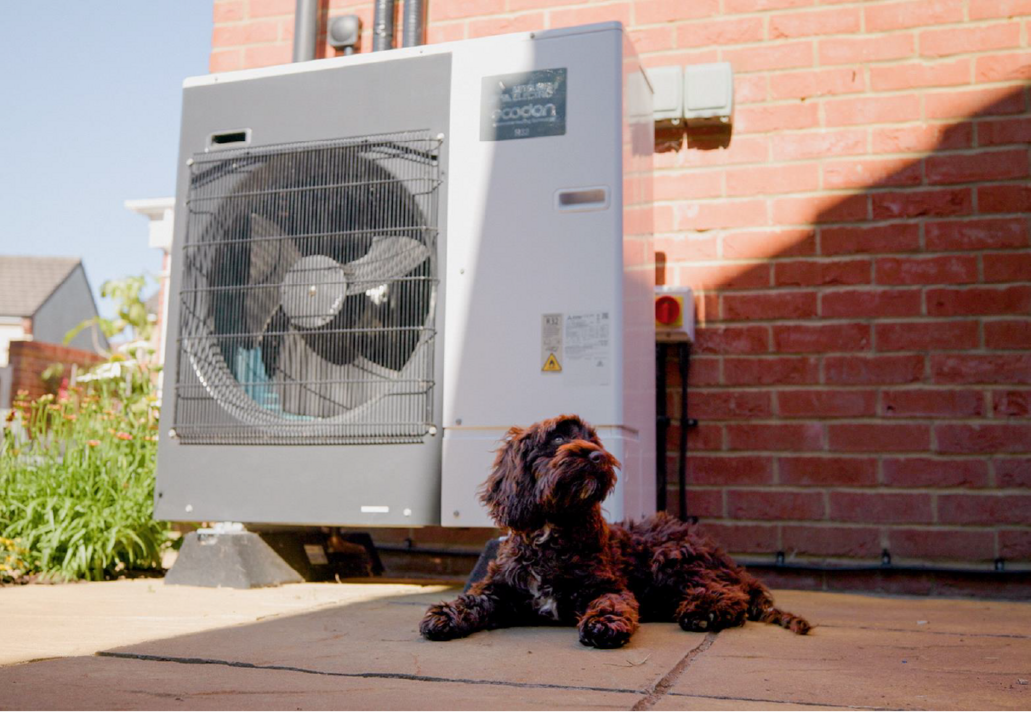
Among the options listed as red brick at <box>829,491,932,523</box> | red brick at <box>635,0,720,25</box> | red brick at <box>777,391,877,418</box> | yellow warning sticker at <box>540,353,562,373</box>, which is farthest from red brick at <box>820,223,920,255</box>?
yellow warning sticker at <box>540,353,562,373</box>

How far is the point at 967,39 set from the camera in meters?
2.91

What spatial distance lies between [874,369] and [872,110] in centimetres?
85

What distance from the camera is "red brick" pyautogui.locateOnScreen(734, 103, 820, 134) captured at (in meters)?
3.02

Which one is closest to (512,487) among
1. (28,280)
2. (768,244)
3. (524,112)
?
(524,112)

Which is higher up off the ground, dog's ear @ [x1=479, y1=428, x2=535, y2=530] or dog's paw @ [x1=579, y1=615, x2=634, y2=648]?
dog's ear @ [x1=479, y1=428, x2=535, y2=530]

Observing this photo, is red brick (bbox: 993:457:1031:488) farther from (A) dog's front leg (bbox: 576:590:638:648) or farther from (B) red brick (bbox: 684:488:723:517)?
(A) dog's front leg (bbox: 576:590:638:648)

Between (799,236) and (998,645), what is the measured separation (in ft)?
5.26

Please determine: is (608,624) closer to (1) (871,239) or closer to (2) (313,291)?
(2) (313,291)

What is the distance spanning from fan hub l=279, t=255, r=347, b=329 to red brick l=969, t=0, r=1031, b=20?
220 centimetres

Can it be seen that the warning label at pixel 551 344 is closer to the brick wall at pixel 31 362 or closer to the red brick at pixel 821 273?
the red brick at pixel 821 273

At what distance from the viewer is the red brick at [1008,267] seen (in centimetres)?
279

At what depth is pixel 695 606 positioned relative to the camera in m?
1.73

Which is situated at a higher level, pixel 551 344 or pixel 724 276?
pixel 724 276

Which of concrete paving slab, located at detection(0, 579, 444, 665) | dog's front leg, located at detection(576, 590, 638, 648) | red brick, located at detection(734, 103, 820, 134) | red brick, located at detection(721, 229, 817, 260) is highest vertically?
red brick, located at detection(734, 103, 820, 134)
